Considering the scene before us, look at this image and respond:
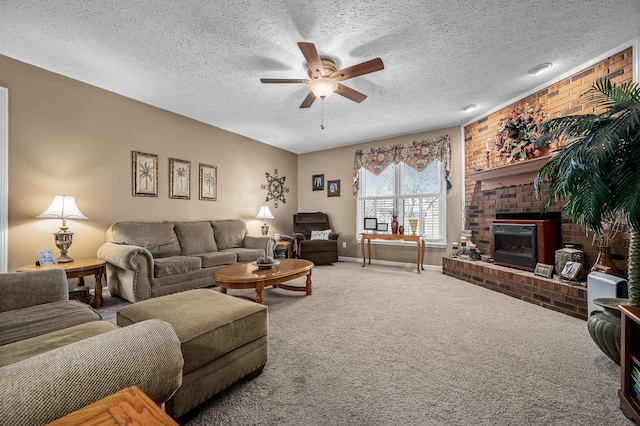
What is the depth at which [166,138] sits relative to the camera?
409 cm

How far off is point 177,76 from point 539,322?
14.9ft

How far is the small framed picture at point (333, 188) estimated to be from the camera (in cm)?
612

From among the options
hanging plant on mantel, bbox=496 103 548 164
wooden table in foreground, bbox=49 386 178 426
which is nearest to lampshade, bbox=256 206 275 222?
hanging plant on mantel, bbox=496 103 548 164

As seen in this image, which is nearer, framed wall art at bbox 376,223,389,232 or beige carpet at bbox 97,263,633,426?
beige carpet at bbox 97,263,633,426

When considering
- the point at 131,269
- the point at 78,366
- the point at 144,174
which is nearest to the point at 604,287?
the point at 78,366

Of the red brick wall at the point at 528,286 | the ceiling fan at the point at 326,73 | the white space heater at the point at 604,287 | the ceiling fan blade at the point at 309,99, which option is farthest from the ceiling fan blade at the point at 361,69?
the red brick wall at the point at 528,286

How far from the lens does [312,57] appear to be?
2301mm

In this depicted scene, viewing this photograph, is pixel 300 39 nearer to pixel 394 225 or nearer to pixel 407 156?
pixel 407 156

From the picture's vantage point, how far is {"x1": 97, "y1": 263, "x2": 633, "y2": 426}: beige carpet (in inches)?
53.1

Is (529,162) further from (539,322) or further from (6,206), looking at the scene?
(6,206)

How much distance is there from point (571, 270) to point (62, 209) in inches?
212

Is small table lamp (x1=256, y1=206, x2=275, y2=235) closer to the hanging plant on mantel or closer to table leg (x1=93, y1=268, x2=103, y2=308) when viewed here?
table leg (x1=93, y1=268, x2=103, y2=308)

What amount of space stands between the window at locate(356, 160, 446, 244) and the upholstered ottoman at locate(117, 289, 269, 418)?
158 inches

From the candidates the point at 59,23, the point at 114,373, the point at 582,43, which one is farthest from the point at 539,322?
the point at 59,23
